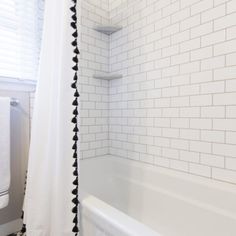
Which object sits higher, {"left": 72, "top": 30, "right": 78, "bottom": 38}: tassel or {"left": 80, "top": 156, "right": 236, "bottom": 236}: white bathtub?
{"left": 72, "top": 30, "right": 78, "bottom": 38}: tassel

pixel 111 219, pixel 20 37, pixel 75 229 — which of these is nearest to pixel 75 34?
pixel 20 37

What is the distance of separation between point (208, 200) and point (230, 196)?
5.3 inches

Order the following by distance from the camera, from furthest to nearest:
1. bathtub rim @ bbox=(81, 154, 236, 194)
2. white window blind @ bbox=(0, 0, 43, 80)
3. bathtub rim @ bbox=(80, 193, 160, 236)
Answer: white window blind @ bbox=(0, 0, 43, 80) → bathtub rim @ bbox=(81, 154, 236, 194) → bathtub rim @ bbox=(80, 193, 160, 236)

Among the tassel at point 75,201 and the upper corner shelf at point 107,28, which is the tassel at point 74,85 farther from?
the upper corner shelf at point 107,28

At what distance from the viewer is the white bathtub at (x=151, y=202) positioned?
3.04 ft

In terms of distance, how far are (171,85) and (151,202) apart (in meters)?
0.89

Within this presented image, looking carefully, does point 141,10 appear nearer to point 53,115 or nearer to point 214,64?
point 214,64

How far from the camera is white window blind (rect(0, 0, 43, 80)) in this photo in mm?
1357

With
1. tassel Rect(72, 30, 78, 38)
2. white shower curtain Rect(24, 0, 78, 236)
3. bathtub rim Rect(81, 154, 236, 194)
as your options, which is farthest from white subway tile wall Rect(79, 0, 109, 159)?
tassel Rect(72, 30, 78, 38)

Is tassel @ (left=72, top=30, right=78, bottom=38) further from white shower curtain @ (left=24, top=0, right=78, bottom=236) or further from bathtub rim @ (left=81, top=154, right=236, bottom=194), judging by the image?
bathtub rim @ (left=81, top=154, right=236, bottom=194)

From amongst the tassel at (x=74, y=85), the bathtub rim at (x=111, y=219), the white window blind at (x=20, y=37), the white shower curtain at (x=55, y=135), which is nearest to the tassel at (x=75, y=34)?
the white shower curtain at (x=55, y=135)

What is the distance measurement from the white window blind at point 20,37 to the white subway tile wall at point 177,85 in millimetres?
745

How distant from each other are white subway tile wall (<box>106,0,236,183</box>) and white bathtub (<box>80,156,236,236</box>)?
4.0 inches

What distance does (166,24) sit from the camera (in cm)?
146
